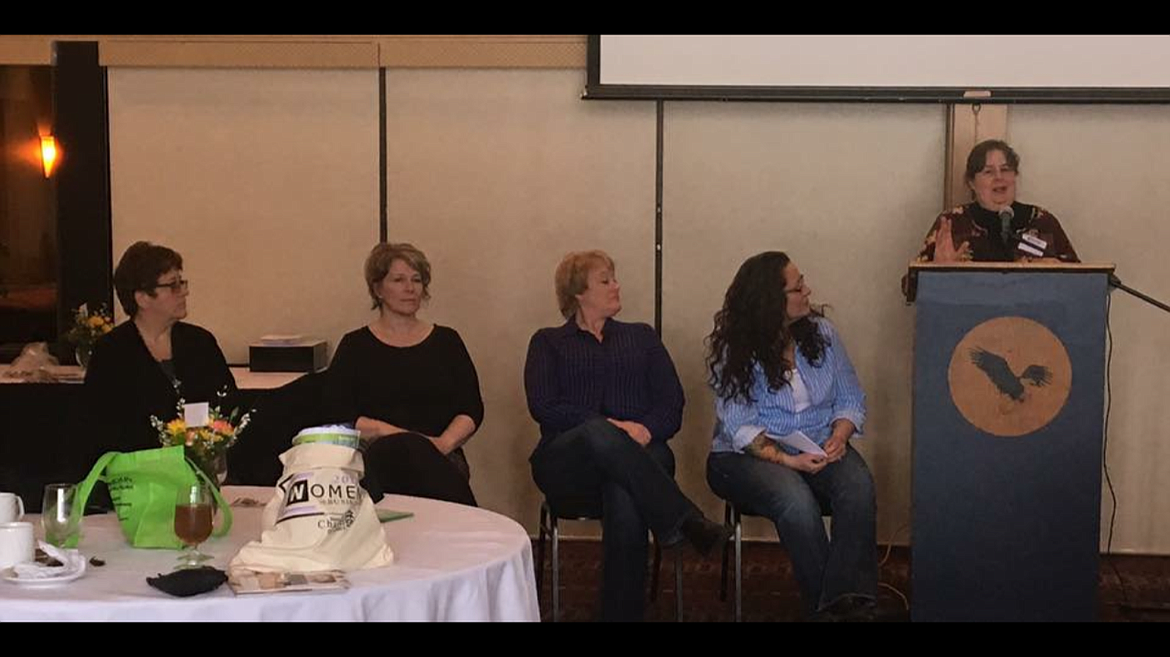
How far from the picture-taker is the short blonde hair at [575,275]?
528 cm

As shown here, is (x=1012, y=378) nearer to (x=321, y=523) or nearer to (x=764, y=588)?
(x=764, y=588)

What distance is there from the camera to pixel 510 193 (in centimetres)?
646

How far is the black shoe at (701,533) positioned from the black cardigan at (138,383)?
1.54 meters

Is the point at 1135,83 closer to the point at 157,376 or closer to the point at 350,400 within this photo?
the point at 350,400

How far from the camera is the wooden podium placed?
15.5 ft

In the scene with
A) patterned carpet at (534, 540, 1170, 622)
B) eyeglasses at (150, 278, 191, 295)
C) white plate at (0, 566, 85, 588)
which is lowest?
patterned carpet at (534, 540, 1170, 622)

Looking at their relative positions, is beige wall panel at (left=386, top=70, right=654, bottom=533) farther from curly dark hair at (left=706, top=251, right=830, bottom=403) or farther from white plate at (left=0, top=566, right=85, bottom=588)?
white plate at (left=0, top=566, right=85, bottom=588)

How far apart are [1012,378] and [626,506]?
4.25 ft

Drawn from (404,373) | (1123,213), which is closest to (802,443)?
(404,373)

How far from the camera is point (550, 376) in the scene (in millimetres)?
5227

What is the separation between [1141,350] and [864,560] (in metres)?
2.19

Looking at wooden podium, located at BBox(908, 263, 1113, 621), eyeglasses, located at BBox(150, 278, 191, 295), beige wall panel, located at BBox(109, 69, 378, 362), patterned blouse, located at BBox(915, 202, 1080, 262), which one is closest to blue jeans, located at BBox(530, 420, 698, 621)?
wooden podium, located at BBox(908, 263, 1113, 621)

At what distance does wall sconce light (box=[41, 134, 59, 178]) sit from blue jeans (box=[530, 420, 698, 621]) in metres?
3.00

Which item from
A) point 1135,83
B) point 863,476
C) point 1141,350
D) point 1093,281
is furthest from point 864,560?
point 1135,83
